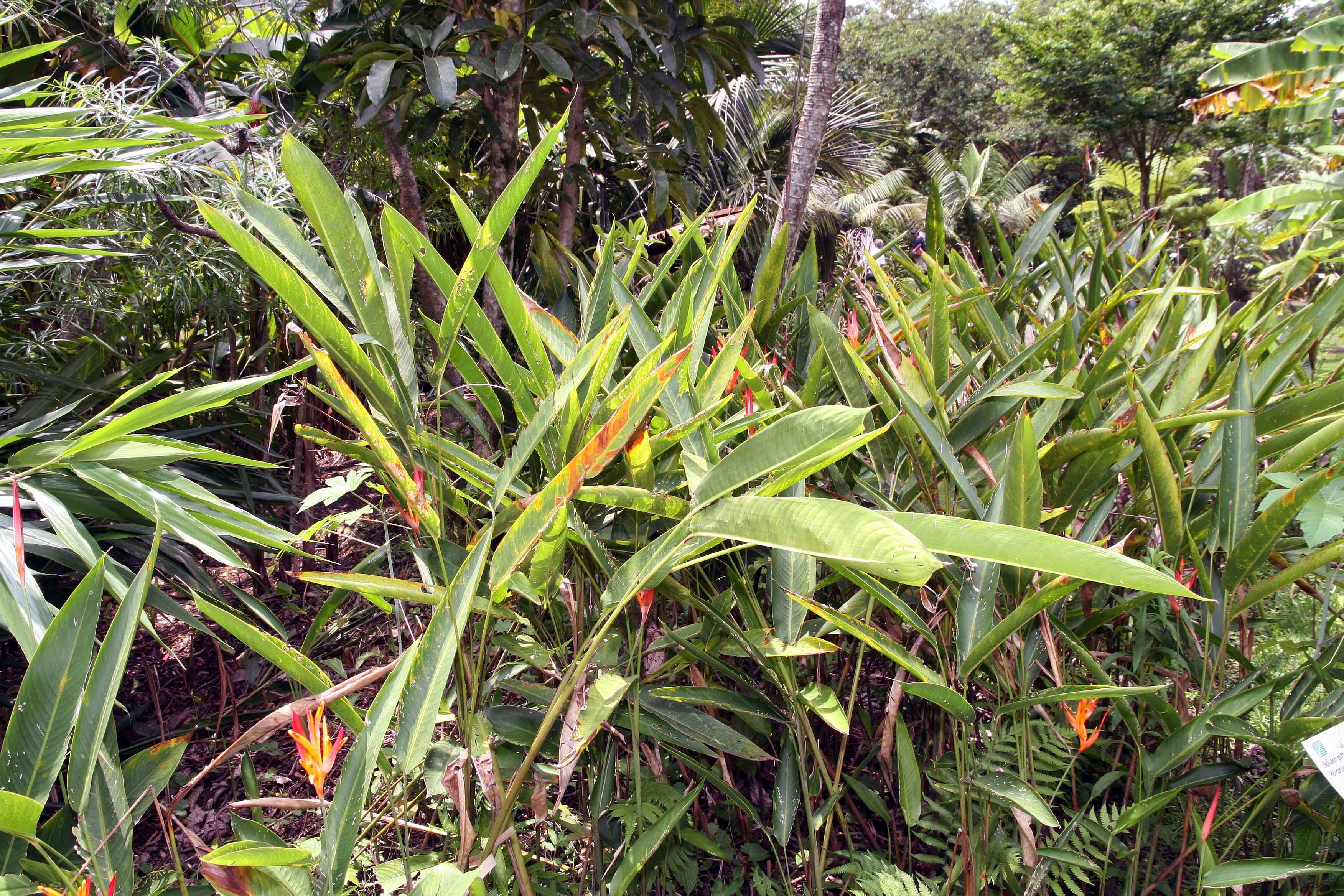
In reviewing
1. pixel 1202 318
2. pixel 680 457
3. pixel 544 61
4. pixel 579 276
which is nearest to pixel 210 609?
pixel 680 457

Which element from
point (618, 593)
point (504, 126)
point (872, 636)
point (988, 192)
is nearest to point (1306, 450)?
point (872, 636)

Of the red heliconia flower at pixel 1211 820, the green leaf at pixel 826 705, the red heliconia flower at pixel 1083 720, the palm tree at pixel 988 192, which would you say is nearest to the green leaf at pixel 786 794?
the green leaf at pixel 826 705

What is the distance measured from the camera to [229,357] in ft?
7.49

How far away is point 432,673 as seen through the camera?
752 mm

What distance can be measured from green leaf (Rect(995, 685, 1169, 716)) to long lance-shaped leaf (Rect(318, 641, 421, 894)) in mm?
632

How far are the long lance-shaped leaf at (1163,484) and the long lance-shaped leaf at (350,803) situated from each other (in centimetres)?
81

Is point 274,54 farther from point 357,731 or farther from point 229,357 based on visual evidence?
point 357,731

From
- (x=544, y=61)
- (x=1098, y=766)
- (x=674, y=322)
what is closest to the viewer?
(x=674, y=322)

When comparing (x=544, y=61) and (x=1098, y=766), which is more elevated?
(x=544, y=61)

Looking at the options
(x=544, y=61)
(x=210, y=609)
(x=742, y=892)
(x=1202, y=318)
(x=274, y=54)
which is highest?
(x=274, y=54)

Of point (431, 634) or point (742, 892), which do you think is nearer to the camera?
point (431, 634)

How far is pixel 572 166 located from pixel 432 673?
205cm

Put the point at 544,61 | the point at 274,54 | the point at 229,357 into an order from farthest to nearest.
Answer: the point at 274,54 < the point at 229,357 < the point at 544,61

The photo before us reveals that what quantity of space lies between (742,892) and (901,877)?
1.41 ft
